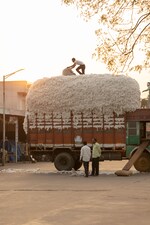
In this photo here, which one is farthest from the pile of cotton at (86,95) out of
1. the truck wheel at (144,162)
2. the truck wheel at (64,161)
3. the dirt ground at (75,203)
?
the dirt ground at (75,203)

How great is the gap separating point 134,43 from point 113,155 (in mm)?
12498

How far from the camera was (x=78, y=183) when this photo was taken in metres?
20.1

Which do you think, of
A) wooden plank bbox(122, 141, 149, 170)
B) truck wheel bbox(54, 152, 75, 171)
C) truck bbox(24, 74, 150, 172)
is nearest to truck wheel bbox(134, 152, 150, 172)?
truck bbox(24, 74, 150, 172)

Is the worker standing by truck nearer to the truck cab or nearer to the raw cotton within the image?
the truck cab

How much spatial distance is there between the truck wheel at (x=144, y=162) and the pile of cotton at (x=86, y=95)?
2.36 m

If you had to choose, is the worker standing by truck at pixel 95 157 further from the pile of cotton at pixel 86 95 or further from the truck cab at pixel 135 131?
the pile of cotton at pixel 86 95

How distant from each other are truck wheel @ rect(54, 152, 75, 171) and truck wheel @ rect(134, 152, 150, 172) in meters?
3.28

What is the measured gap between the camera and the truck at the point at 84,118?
26.2m

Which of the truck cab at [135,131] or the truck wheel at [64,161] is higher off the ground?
the truck cab at [135,131]

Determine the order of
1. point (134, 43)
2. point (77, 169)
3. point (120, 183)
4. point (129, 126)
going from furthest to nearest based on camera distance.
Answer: point (77, 169) → point (129, 126) → point (120, 183) → point (134, 43)

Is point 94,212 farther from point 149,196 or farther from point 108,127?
point 108,127

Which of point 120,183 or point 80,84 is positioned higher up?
point 80,84

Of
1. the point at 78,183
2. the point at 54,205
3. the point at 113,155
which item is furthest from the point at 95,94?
the point at 54,205

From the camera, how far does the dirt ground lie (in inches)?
417
